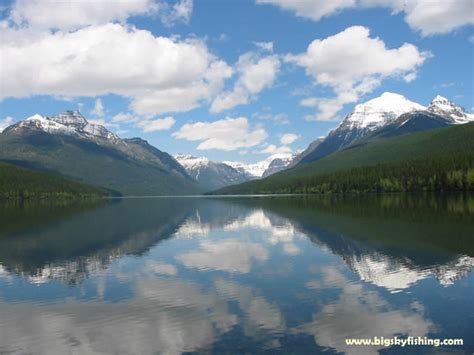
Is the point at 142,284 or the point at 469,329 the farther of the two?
the point at 142,284

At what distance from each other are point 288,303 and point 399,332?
29.4 feet

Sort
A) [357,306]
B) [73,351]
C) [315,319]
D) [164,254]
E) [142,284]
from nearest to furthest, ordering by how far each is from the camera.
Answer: [73,351], [315,319], [357,306], [142,284], [164,254]

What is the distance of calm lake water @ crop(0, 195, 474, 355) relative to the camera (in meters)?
25.7

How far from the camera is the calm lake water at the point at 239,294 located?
25.7m

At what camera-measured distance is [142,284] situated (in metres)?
40.9

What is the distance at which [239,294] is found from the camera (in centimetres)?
3616

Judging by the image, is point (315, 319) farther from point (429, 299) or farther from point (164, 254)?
point (164, 254)

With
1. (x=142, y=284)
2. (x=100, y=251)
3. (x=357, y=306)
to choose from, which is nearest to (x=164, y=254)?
(x=100, y=251)

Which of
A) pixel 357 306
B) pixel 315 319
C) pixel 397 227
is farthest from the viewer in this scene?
pixel 397 227

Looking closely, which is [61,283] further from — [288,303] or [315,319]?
[315,319]

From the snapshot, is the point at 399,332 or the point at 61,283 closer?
the point at 399,332

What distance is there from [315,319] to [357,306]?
431 centimetres

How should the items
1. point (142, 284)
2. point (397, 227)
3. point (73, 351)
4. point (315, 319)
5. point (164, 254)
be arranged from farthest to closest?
point (397, 227), point (164, 254), point (142, 284), point (315, 319), point (73, 351)

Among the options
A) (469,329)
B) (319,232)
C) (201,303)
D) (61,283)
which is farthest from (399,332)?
(319,232)
